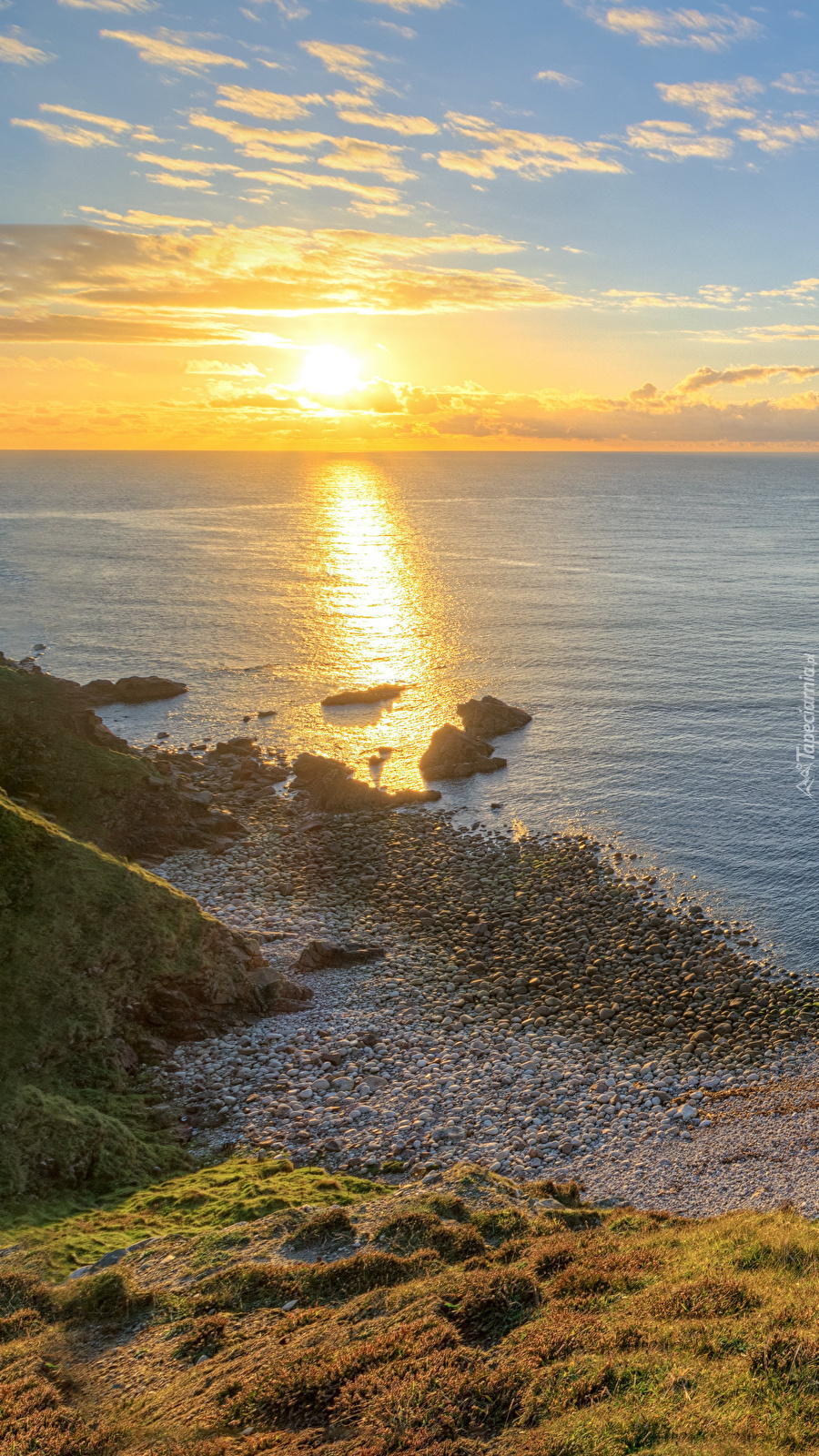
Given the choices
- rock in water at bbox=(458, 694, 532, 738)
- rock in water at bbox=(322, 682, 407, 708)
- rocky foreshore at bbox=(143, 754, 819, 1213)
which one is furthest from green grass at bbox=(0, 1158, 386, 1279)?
rock in water at bbox=(322, 682, 407, 708)

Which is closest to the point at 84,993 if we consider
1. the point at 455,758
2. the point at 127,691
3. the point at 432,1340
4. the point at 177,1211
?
the point at 177,1211

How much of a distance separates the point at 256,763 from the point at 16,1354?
138ft

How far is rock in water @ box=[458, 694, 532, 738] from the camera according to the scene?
62.6 metres

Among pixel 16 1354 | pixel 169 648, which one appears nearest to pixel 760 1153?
pixel 16 1354

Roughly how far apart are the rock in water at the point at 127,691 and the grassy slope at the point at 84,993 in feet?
144

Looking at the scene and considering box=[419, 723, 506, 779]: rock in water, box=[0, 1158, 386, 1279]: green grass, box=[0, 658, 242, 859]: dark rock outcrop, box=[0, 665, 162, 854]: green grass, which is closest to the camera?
box=[0, 1158, 386, 1279]: green grass

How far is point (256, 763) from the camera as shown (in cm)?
5428

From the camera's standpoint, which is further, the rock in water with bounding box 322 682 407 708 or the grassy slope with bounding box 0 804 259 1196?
the rock in water with bounding box 322 682 407 708

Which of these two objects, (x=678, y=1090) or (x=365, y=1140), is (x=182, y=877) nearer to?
(x=365, y=1140)

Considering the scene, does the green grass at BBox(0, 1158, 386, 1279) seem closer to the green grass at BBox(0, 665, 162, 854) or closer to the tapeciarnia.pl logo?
the green grass at BBox(0, 665, 162, 854)

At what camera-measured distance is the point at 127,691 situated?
70.2 metres

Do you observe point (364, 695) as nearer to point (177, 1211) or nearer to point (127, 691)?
point (127, 691)

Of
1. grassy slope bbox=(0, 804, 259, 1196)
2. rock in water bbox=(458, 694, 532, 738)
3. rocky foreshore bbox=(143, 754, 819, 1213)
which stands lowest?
rocky foreshore bbox=(143, 754, 819, 1213)

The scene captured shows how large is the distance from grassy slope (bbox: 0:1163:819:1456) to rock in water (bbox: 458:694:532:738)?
45963 mm
